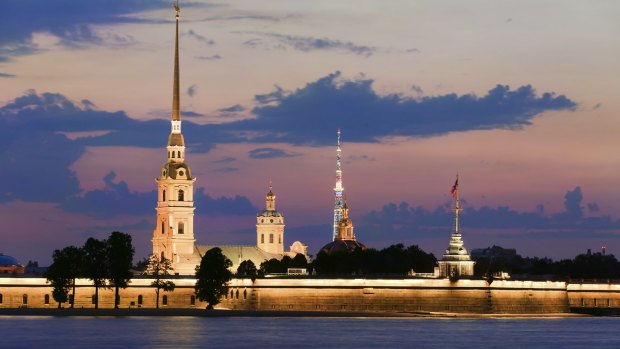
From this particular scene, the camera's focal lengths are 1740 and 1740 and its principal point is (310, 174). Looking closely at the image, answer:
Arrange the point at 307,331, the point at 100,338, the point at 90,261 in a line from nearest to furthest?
the point at 100,338
the point at 307,331
the point at 90,261

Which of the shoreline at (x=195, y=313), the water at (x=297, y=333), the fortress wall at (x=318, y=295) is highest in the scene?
the fortress wall at (x=318, y=295)

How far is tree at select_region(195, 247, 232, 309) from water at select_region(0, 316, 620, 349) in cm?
821

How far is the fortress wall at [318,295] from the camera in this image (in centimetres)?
18912

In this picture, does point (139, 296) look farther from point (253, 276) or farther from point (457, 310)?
point (457, 310)

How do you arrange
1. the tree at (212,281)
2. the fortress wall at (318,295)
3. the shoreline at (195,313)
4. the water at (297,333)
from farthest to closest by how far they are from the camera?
the fortress wall at (318,295), the tree at (212,281), the shoreline at (195,313), the water at (297,333)

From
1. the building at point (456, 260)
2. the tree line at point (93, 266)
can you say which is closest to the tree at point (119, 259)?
the tree line at point (93, 266)

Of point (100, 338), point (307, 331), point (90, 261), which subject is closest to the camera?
point (100, 338)

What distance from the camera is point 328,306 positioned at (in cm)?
18912

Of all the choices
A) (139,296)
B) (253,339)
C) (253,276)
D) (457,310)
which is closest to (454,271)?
(457,310)

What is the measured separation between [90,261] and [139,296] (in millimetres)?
8595

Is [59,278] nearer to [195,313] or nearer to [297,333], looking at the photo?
[195,313]

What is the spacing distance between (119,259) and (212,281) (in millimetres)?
10371

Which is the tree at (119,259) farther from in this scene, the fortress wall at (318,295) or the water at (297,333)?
the water at (297,333)

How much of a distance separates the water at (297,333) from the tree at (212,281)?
8.21 metres
